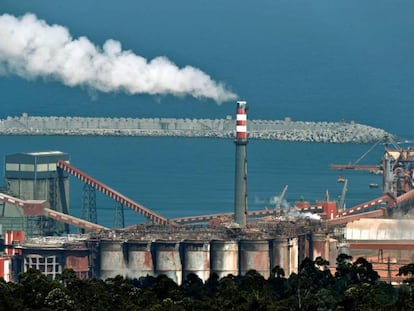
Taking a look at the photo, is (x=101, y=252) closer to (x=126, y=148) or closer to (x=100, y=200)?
(x=100, y=200)

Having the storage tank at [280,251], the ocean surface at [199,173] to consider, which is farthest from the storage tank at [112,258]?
the ocean surface at [199,173]

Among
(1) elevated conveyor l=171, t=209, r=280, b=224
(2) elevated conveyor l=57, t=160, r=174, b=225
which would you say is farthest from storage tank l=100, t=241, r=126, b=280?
(1) elevated conveyor l=171, t=209, r=280, b=224

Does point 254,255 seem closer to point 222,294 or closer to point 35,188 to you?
point 35,188

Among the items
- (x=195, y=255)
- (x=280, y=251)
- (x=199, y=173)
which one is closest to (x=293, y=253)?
(x=280, y=251)

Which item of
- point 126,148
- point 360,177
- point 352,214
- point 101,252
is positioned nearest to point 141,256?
point 101,252

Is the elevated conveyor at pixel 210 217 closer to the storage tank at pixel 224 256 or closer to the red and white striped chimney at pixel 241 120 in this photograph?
the red and white striped chimney at pixel 241 120

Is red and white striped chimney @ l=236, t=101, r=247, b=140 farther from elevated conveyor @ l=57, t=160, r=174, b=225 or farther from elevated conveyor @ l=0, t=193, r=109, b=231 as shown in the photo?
elevated conveyor @ l=0, t=193, r=109, b=231

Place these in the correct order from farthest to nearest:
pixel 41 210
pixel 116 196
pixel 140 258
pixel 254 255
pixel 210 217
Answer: pixel 210 217, pixel 116 196, pixel 41 210, pixel 254 255, pixel 140 258
